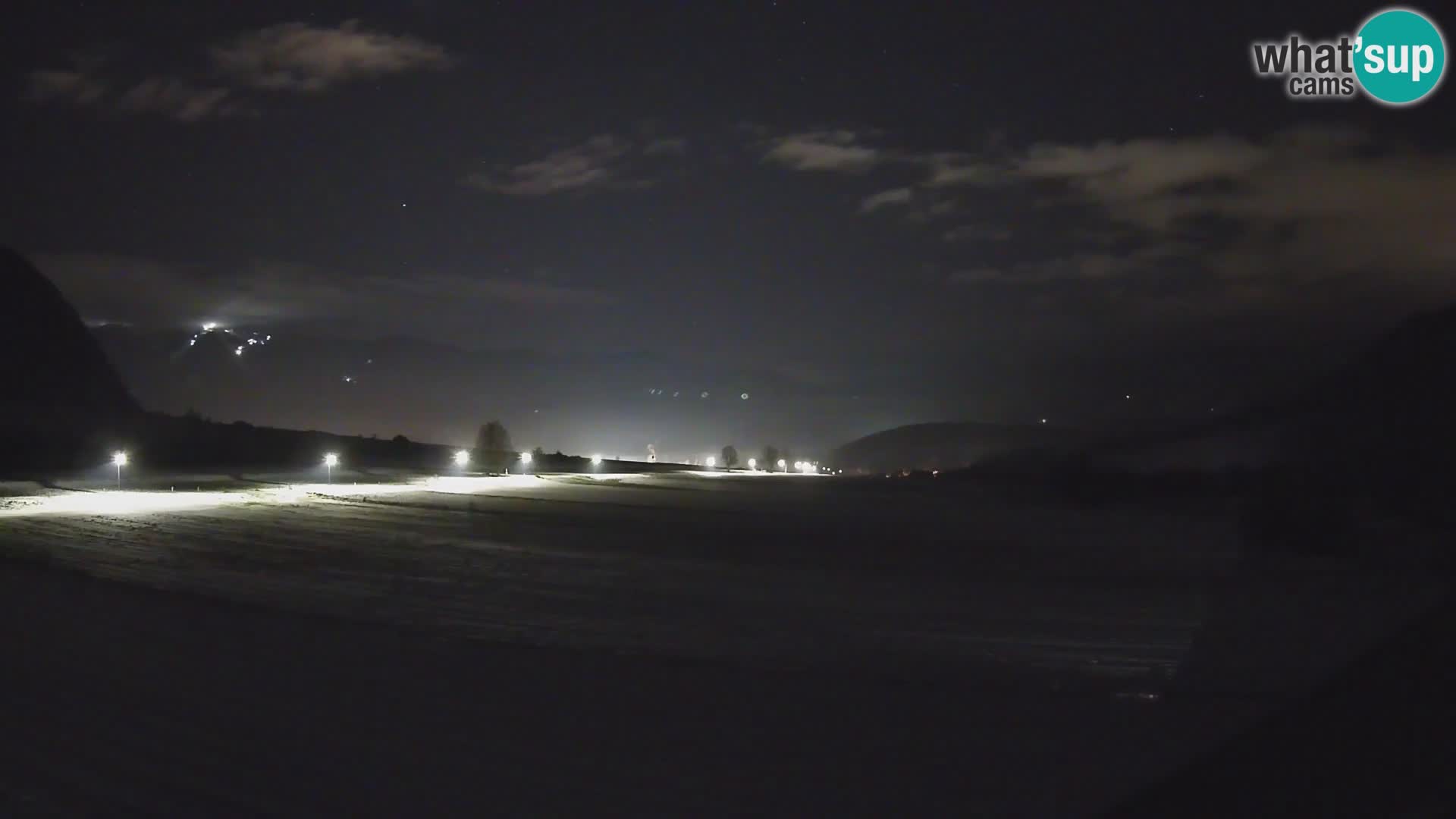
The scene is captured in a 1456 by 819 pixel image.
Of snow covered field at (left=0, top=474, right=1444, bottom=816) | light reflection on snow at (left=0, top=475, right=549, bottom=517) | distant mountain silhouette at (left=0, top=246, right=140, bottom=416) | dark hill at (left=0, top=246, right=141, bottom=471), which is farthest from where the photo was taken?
distant mountain silhouette at (left=0, top=246, right=140, bottom=416)

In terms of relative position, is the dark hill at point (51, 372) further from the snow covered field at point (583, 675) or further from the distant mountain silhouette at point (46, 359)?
the snow covered field at point (583, 675)

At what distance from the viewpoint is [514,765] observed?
20.8 ft

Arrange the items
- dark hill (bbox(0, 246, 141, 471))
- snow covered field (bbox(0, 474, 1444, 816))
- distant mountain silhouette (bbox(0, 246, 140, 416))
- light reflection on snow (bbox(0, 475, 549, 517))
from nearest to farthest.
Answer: snow covered field (bbox(0, 474, 1444, 816)), light reflection on snow (bbox(0, 475, 549, 517)), dark hill (bbox(0, 246, 141, 471)), distant mountain silhouette (bbox(0, 246, 140, 416))

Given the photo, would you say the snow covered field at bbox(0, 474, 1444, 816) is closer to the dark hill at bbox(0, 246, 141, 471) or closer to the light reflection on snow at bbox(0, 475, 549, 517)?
the light reflection on snow at bbox(0, 475, 549, 517)

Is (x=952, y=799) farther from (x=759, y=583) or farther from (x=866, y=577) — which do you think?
(x=866, y=577)

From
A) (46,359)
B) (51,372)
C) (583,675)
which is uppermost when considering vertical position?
(46,359)

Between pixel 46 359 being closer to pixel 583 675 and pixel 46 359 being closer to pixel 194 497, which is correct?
pixel 194 497

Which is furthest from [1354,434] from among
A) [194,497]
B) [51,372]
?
[51,372]

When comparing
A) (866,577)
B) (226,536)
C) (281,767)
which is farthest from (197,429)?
(281,767)

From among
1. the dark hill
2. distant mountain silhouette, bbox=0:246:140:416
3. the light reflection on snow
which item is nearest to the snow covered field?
the light reflection on snow

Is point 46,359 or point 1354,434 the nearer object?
point 1354,434

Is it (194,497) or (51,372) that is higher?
(51,372)

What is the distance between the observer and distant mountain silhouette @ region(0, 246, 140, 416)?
198 ft

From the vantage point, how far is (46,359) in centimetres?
6556
